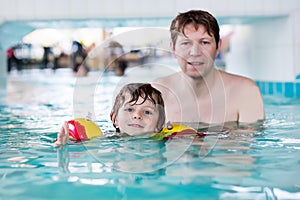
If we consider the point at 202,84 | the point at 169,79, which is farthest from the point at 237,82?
the point at 169,79

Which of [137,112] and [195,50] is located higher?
[195,50]

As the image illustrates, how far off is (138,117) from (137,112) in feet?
0.07

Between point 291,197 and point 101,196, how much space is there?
487 mm

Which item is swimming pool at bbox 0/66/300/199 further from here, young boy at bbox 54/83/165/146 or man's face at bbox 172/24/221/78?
man's face at bbox 172/24/221/78

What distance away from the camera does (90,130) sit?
2.13 metres

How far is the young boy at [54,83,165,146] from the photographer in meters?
2.06

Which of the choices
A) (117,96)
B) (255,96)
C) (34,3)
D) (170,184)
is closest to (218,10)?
(34,3)

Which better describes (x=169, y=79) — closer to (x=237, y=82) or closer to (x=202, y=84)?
(x=202, y=84)

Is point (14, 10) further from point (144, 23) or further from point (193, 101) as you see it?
point (193, 101)

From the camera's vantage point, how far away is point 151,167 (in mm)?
1627

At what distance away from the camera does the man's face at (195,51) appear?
2322mm

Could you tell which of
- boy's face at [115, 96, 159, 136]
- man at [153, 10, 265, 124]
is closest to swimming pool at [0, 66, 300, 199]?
boy's face at [115, 96, 159, 136]

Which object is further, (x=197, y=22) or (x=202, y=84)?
(x=202, y=84)

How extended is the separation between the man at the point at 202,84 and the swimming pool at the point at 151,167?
6.7 inches
